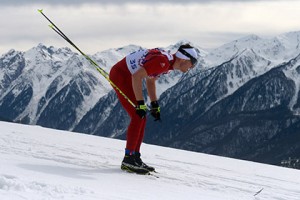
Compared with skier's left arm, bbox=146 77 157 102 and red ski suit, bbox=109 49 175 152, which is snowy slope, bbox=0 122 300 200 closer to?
red ski suit, bbox=109 49 175 152

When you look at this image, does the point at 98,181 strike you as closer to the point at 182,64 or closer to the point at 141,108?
the point at 141,108

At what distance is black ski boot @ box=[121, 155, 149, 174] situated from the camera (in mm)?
7793

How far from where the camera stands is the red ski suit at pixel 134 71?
7.50 m

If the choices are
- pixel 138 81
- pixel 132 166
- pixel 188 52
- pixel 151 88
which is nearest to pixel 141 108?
pixel 138 81

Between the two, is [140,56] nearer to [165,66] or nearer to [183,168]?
[165,66]

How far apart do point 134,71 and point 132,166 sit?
5.40 feet

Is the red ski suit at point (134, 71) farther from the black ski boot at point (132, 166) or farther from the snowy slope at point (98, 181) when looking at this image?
the snowy slope at point (98, 181)

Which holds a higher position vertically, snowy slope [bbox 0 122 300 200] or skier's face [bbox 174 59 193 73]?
skier's face [bbox 174 59 193 73]

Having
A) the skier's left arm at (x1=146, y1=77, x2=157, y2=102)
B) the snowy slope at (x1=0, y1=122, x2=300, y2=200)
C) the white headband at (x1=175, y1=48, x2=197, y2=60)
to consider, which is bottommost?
the snowy slope at (x1=0, y1=122, x2=300, y2=200)

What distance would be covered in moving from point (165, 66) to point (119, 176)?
1.96 m

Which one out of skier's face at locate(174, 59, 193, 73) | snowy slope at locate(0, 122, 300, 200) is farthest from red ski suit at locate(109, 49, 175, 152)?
snowy slope at locate(0, 122, 300, 200)

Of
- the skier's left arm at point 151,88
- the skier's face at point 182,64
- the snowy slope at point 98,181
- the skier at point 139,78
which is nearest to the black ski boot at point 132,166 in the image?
the skier at point 139,78

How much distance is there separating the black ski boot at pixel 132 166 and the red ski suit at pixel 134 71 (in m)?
0.17

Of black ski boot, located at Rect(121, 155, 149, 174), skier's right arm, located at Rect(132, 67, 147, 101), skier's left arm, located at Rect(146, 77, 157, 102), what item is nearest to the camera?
skier's right arm, located at Rect(132, 67, 147, 101)
